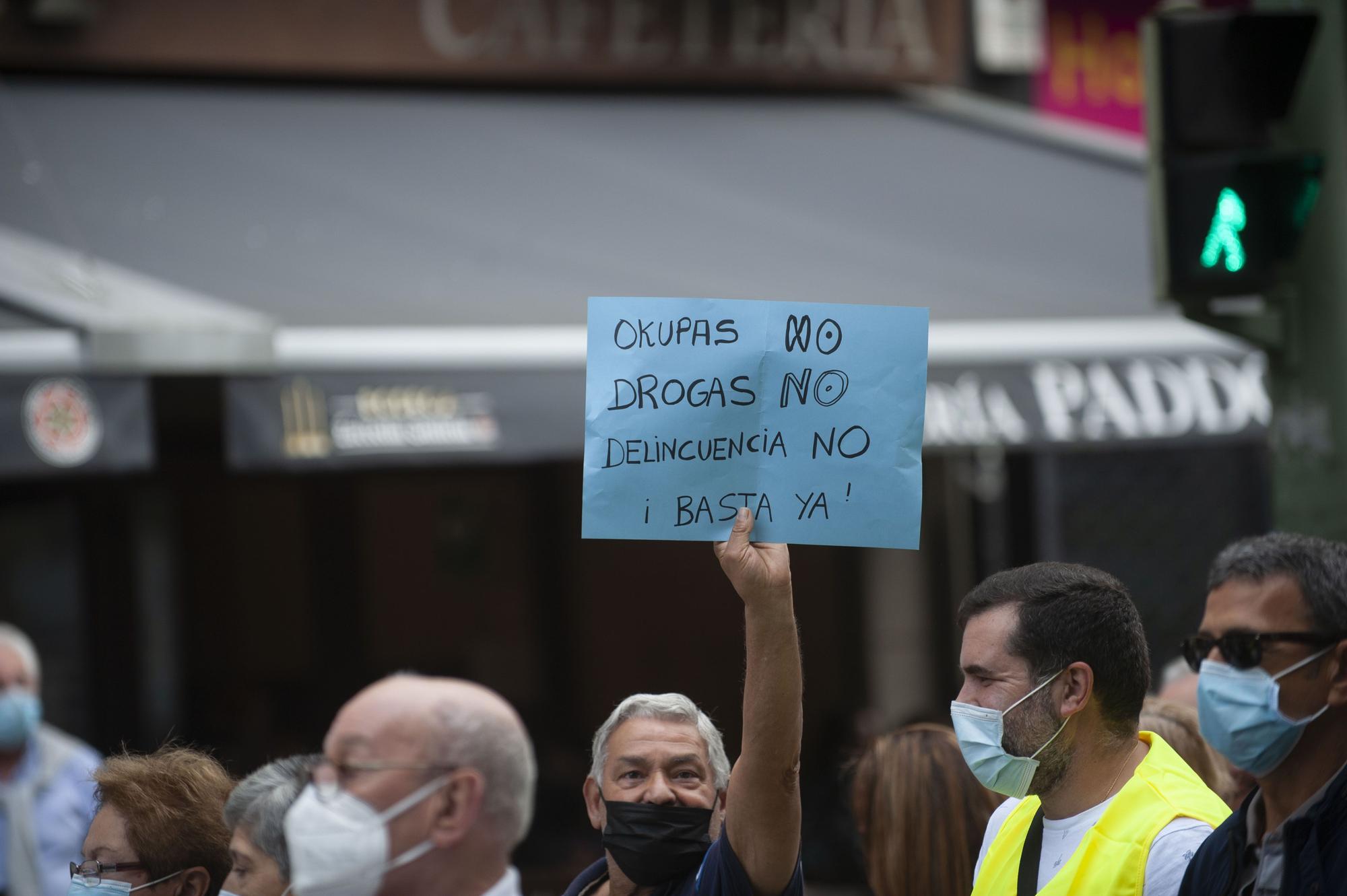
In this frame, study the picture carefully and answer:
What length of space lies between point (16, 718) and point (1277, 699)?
4186mm

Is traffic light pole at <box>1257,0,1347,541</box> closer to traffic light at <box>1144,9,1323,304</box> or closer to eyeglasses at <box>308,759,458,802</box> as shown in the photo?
traffic light at <box>1144,9,1323,304</box>

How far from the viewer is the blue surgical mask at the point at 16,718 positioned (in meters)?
5.07

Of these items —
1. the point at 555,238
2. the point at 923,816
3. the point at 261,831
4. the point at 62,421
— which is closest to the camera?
the point at 261,831

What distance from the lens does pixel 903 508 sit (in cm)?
250

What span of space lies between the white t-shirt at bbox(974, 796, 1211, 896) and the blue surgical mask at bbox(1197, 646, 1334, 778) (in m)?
0.16

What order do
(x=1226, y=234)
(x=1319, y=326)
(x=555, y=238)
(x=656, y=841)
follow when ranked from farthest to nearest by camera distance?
1. (x=555, y=238)
2. (x=1319, y=326)
3. (x=1226, y=234)
4. (x=656, y=841)

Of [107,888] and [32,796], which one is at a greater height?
[107,888]

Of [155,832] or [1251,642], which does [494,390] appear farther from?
Result: [1251,642]

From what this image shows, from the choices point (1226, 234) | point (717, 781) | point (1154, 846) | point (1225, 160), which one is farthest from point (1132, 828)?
point (1225, 160)

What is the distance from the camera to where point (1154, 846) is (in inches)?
97.1

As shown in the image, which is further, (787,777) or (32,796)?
(32,796)

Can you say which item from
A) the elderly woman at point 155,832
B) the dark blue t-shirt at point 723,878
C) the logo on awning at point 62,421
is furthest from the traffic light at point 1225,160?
the logo on awning at point 62,421

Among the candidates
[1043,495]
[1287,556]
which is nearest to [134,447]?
[1287,556]

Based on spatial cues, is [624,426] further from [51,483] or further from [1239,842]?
[51,483]
